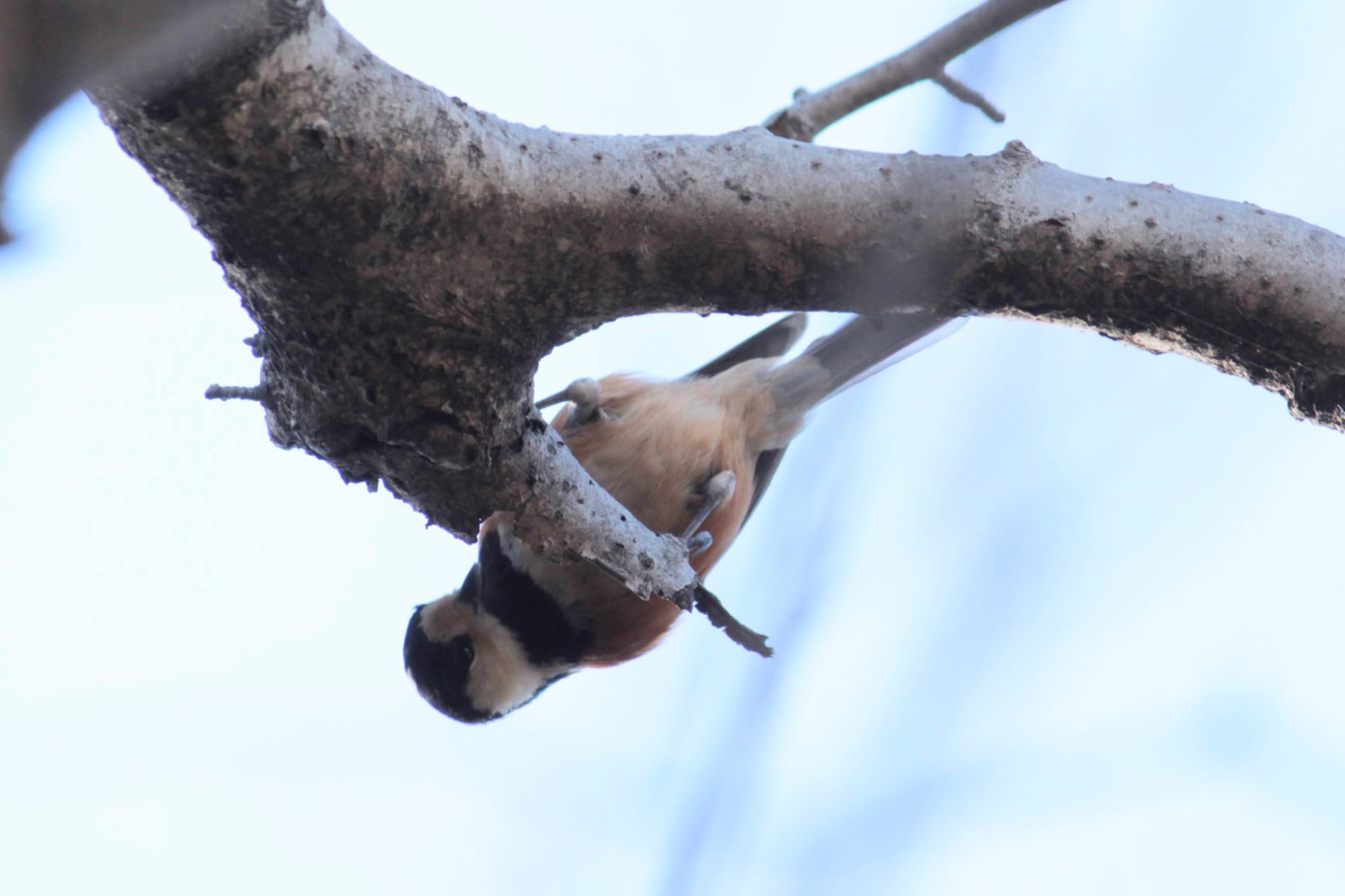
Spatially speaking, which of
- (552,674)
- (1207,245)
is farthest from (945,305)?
(552,674)

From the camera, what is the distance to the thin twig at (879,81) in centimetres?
237

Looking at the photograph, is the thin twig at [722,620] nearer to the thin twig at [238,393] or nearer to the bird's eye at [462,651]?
the thin twig at [238,393]

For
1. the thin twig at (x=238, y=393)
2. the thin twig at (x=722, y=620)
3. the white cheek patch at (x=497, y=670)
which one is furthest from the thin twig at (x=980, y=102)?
the white cheek patch at (x=497, y=670)

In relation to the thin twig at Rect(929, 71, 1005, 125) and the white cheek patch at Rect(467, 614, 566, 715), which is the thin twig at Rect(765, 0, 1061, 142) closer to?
the thin twig at Rect(929, 71, 1005, 125)

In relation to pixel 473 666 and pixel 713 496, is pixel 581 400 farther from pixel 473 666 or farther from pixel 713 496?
pixel 473 666

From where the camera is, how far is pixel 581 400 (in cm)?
292

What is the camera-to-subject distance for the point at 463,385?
164cm

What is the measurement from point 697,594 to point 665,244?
0.58 m

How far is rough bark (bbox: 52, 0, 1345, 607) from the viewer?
145 centimetres

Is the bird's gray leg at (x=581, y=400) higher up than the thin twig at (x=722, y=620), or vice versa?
the bird's gray leg at (x=581, y=400)

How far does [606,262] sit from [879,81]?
128 centimetres

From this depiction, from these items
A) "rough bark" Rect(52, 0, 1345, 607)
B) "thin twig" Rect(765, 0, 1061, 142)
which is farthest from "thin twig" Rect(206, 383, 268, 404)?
"thin twig" Rect(765, 0, 1061, 142)

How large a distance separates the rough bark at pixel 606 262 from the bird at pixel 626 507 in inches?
44.8

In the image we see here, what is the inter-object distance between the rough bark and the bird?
1137mm
